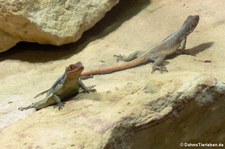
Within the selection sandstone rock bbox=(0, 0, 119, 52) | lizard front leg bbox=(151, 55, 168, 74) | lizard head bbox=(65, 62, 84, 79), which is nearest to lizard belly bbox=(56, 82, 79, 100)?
lizard head bbox=(65, 62, 84, 79)

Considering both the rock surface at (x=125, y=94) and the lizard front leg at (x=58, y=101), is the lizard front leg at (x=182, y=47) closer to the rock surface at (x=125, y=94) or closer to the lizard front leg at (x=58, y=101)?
the rock surface at (x=125, y=94)

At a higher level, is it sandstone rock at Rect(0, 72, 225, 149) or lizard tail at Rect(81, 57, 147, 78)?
sandstone rock at Rect(0, 72, 225, 149)

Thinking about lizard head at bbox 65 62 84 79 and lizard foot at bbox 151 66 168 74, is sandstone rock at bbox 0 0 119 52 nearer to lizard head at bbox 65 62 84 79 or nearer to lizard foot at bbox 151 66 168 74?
lizard foot at bbox 151 66 168 74

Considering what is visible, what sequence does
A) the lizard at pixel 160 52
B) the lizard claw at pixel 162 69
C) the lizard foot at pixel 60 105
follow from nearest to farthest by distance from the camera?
1. the lizard foot at pixel 60 105
2. the lizard claw at pixel 162 69
3. the lizard at pixel 160 52

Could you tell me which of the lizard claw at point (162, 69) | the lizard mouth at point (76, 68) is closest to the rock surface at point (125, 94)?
the lizard claw at point (162, 69)

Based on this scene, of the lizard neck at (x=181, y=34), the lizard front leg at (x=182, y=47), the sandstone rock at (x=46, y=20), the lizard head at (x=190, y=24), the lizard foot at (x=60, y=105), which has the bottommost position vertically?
the lizard front leg at (x=182, y=47)

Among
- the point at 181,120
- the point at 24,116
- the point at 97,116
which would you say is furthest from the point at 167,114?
the point at 24,116

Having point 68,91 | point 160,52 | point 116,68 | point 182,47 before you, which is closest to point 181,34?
point 182,47
